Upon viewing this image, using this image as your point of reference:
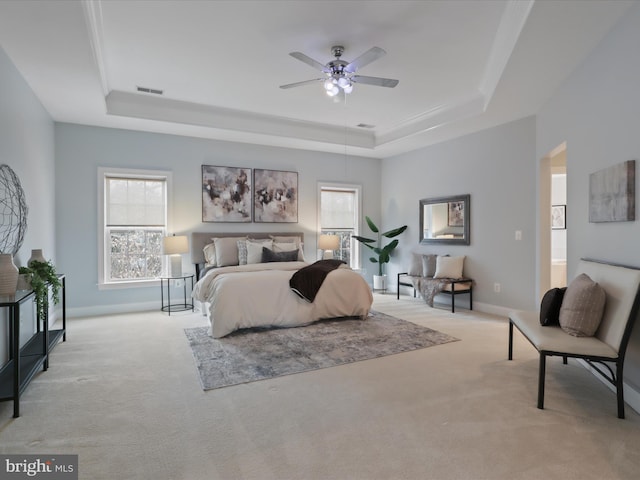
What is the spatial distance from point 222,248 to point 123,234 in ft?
4.81

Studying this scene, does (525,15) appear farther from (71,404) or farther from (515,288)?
(71,404)

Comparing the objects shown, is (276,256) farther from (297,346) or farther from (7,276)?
(7,276)

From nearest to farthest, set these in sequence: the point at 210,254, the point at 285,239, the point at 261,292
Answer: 1. the point at 261,292
2. the point at 210,254
3. the point at 285,239

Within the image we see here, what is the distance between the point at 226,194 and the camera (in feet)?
20.1

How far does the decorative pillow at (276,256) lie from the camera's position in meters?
5.63

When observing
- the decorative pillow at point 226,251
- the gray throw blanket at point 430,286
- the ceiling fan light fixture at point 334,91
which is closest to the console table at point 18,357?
the decorative pillow at point 226,251

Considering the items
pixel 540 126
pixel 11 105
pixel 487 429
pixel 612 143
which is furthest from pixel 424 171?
pixel 11 105

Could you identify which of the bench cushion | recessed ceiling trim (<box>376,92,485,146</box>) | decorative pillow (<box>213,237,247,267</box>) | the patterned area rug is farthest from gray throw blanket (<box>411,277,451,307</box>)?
decorative pillow (<box>213,237,247,267</box>)

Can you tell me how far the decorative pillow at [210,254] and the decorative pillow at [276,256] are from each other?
802 millimetres

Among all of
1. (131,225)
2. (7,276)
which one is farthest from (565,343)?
(131,225)

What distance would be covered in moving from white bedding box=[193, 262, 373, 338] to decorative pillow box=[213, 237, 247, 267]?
813 millimetres

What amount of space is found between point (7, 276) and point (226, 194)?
3.70 meters

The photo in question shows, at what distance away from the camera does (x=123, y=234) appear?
5496 mm

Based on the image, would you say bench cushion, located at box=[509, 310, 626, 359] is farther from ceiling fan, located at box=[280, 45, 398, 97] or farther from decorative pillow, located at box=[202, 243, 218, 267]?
decorative pillow, located at box=[202, 243, 218, 267]
